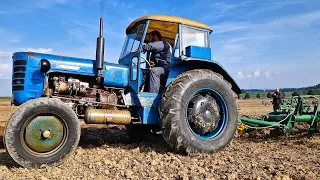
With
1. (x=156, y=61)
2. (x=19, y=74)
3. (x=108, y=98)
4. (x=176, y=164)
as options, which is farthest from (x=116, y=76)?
(x=176, y=164)

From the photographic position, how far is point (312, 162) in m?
4.41

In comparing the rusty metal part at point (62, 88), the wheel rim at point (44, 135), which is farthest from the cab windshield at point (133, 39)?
the wheel rim at point (44, 135)

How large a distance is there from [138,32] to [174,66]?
3.40 feet

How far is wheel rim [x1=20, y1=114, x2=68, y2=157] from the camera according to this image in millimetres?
4195

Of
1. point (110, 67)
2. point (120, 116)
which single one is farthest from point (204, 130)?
point (110, 67)

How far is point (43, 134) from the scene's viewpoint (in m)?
4.24

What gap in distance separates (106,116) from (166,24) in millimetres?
2280

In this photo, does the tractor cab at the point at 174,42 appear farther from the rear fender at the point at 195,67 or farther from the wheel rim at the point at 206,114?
the wheel rim at the point at 206,114

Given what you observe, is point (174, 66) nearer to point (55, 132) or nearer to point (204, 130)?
point (204, 130)

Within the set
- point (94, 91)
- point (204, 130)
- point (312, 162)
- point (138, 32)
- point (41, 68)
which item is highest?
point (138, 32)

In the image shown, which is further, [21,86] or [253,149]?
[253,149]

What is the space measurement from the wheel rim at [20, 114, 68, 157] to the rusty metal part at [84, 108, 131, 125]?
0.50 m

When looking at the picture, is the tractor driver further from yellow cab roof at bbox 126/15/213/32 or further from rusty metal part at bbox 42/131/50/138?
rusty metal part at bbox 42/131/50/138

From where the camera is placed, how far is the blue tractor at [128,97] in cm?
433
